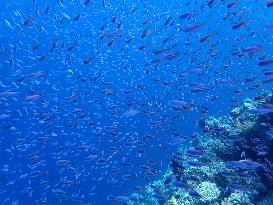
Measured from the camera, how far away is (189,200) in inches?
398

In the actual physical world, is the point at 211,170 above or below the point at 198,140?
below

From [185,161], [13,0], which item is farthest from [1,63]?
[185,161]

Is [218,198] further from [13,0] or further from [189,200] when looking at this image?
[13,0]

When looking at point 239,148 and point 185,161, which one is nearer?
point 239,148

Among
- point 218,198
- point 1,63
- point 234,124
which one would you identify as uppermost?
point 1,63

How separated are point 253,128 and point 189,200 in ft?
9.50

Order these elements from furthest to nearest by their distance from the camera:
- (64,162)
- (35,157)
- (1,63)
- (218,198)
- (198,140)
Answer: (1,63)
(198,140)
(35,157)
(64,162)
(218,198)

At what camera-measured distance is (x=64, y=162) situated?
38.0 feet

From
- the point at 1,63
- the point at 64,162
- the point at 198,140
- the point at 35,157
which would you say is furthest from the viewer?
the point at 1,63

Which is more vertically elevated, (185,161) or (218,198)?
(185,161)

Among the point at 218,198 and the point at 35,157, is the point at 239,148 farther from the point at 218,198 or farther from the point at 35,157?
the point at 35,157

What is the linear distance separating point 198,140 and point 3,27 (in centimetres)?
3930

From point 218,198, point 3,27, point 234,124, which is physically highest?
point 3,27

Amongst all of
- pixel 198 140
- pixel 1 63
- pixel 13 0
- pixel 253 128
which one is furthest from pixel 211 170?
pixel 13 0
